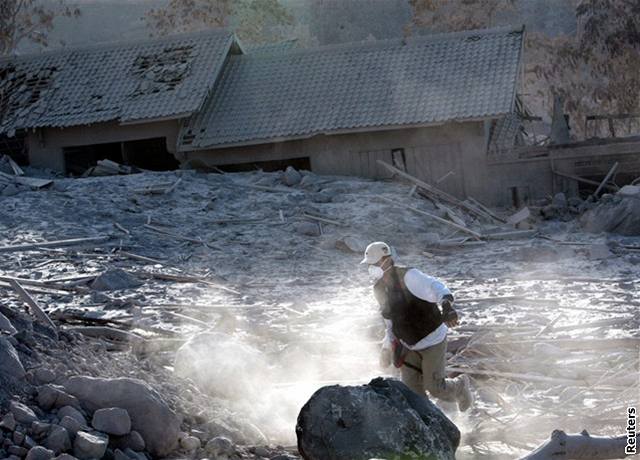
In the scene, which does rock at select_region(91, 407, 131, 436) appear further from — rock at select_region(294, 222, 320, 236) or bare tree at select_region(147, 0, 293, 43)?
bare tree at select_region(147, 0, 293, 43)

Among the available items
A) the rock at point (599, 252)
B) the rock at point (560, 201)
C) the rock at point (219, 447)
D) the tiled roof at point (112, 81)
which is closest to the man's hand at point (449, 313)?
the rock at point (219, 447)

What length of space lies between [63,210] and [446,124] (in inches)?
361

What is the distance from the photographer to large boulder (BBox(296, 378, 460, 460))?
23.3 feet

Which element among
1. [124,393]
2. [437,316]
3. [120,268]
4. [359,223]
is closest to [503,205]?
[359,223]

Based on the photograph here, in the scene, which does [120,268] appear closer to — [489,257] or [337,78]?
[489,257]

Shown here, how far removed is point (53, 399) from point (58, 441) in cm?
60

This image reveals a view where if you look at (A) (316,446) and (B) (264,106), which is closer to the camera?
(A) (316,446)

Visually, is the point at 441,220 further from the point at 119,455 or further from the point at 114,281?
the point at 119,455

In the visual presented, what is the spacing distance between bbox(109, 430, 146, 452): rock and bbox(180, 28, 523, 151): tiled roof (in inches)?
695

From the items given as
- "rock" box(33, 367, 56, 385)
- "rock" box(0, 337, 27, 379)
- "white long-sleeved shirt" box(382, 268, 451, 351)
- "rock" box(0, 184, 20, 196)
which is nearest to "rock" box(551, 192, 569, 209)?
"rock" box(0, 184, 20, 196)

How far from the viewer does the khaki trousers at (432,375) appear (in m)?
8.66

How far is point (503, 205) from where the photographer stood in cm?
2397

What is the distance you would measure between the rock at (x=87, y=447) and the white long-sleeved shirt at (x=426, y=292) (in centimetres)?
271

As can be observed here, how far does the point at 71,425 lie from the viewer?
7.12 metres
